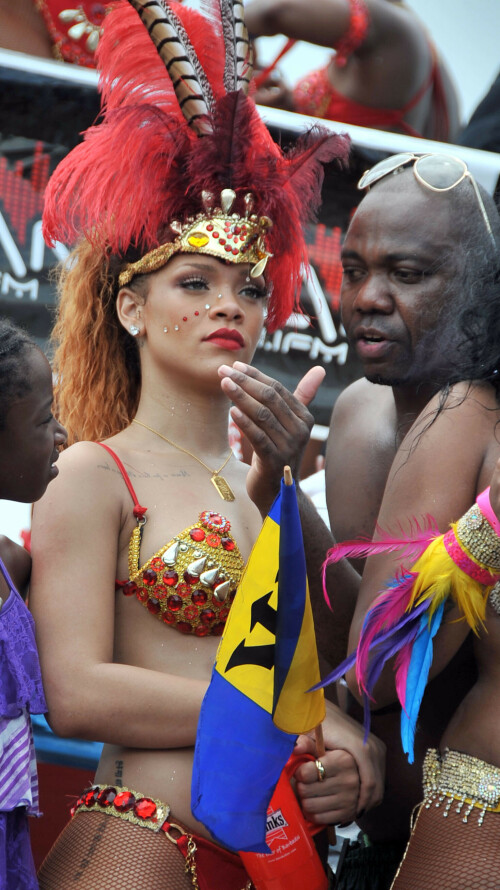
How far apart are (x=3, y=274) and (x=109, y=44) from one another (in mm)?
989

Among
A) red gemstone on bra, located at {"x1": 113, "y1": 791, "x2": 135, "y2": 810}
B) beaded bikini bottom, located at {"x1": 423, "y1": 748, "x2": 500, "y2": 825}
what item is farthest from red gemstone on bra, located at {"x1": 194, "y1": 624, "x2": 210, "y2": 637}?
beaded bikini bottom, located at {"x1": 423, "y1": 748, "x2": 500, "y2": 825}

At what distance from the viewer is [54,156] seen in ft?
11.9

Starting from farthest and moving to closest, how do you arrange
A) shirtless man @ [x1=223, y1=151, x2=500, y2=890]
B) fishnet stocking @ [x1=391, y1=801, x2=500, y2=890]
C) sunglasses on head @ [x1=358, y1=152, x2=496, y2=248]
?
1. sunglasses on head @ [x1=358, y1=152, x2=496, y2=248]
2. shirtless man @ [x1=223, y1=151, x2=500, y2=890]
3. fishnet stocking @ [x1=391, y1=801, x2=500, y2=890]

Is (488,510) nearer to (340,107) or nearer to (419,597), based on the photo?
(419,597)

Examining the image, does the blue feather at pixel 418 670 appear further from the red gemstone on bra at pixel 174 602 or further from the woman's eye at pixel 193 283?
the woman's eye at pixel 193 283

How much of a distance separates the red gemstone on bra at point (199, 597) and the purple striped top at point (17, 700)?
366mm

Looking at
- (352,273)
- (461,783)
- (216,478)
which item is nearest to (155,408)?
(216,478)

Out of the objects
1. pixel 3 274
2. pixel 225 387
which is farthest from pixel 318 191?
pixel 3 274

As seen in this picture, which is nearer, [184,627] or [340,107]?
[184,627]

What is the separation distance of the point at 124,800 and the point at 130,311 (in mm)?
1226

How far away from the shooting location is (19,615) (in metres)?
2.22

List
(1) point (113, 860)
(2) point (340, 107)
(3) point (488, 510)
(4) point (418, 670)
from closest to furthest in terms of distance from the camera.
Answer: (3) point (488, 510) < (4) point (418, 670) < (1) point (113, 860) < (2) point (340, 107)

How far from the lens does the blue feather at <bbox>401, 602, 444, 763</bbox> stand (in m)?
1.92

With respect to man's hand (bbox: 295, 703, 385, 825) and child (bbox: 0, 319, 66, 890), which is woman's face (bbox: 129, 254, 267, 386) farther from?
man's hand (bbox: 295, 703, 385, 825)
